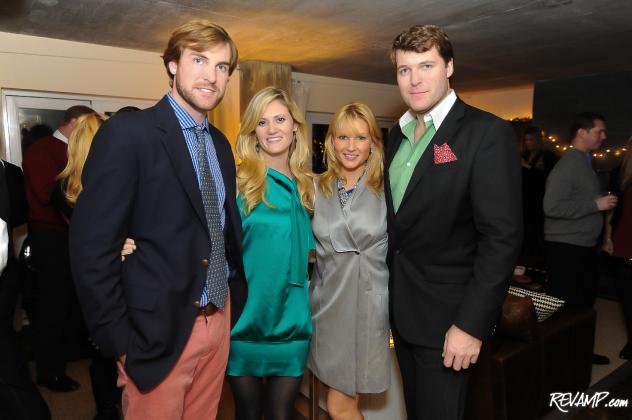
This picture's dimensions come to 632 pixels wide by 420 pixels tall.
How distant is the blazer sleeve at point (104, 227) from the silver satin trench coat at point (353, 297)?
0.95m

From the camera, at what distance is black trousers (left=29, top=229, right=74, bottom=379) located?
312cm

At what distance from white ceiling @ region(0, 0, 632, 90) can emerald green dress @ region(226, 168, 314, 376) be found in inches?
84.2

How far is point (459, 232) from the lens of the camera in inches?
61.0

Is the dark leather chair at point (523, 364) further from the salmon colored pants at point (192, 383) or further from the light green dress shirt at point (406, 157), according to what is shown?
the salmon colored pants at point (192, 383)

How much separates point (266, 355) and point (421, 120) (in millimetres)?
1172

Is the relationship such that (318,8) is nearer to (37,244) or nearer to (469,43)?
(469,43)

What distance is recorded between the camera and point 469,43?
457 centimetres

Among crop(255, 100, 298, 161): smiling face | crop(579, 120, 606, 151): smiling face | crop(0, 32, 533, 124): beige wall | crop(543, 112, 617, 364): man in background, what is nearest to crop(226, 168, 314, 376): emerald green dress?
crop(255, 100, 298, 161): smiling face

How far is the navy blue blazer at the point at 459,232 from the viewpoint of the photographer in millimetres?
1431

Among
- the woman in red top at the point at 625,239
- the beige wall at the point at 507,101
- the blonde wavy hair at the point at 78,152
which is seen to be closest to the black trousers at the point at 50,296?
the blonde wavy hair at the point at 78,152

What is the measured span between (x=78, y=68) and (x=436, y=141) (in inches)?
170

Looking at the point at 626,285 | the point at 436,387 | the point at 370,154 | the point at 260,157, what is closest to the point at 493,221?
the point at 436,387

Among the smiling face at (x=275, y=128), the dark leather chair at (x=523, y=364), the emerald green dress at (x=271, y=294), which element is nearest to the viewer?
the emerald green dress at (x=271, y=294)

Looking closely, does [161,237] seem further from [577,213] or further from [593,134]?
[593,134]
